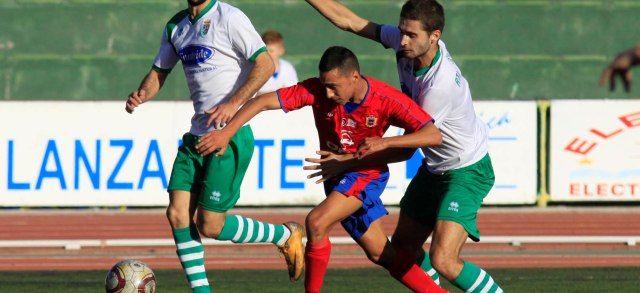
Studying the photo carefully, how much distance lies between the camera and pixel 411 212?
810cm

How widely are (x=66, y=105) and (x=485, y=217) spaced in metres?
4.94

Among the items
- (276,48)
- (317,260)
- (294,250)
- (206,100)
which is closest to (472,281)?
(317,260)

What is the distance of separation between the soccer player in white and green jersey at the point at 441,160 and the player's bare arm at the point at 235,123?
52 cm

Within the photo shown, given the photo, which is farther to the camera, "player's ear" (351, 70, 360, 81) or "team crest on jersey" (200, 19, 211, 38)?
"team crest on jersey" (200, 19, 211, 38)

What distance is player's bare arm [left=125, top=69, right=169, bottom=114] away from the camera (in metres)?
8.48

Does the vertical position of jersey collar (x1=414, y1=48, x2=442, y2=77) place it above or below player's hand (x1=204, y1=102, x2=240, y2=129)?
above

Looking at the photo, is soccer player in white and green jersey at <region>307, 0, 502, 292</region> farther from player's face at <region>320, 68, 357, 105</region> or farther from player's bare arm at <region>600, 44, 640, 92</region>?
player's bare arm at <region>600, 44, 640, 92</region>

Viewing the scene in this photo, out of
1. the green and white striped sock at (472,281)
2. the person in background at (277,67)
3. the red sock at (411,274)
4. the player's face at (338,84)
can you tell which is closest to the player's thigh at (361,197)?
the red sock at (411,274)

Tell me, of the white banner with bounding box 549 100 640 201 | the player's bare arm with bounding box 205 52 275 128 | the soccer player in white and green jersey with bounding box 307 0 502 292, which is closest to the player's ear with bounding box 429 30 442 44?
the soccer player in white and green jersey with bounding box 307 0 502 292

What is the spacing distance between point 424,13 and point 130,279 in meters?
2.46

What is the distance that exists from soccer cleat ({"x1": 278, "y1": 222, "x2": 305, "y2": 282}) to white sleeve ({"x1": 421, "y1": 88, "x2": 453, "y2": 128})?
161cm

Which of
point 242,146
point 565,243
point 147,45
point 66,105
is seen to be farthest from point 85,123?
point 242,146

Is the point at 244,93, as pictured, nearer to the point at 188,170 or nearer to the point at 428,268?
the point at 188,170

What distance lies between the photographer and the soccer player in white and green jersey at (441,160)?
761 cm
